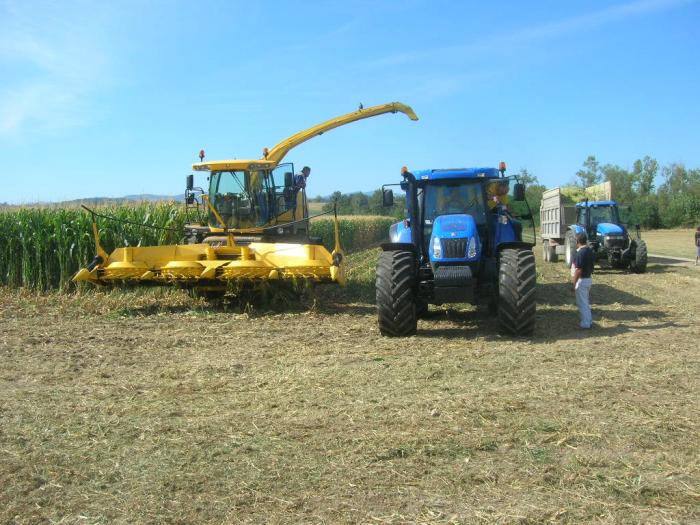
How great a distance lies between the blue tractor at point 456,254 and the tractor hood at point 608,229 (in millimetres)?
8387

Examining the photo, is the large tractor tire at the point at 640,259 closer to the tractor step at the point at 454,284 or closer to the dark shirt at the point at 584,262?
the dark shirt at the point at 584,262

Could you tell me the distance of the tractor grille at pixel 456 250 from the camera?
330 inches

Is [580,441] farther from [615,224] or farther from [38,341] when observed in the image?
[615,224]

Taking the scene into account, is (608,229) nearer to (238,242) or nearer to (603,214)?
(603,214)

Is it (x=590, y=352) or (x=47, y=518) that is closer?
(x=47, y=518)

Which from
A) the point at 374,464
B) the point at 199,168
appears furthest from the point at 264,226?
the point at 374,464

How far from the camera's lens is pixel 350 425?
4.95 meters

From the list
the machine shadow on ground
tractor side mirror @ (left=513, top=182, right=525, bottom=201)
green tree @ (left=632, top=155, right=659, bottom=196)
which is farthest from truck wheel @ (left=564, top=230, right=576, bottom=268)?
green tree @ (left=632, top=155, right=659, bottom=196)

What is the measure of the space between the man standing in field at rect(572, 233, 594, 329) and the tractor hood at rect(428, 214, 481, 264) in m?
1.56

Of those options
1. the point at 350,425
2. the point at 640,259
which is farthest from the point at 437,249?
the point at 640,259

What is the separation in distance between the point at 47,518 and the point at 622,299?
1058 cm

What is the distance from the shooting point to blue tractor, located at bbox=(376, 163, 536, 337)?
816 cm

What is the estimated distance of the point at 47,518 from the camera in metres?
3.56

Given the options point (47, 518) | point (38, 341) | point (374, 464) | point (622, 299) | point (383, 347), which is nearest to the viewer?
point (47, 518)
